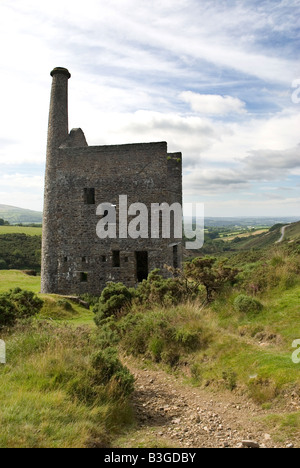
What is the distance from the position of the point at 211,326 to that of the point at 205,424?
3.44 metres

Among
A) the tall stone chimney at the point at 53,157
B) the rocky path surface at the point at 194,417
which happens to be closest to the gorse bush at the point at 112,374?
the rocky path surface at the point at 194,417

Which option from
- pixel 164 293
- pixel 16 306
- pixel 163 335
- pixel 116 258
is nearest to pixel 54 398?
pixel 163 335

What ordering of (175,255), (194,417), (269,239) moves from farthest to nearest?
1. (269,239)
2. (175,255)
3. (194,417)

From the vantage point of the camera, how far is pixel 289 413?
214 inches

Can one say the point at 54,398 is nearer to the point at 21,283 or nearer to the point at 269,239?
the point at 21,283

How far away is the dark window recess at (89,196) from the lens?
18839 millimetres

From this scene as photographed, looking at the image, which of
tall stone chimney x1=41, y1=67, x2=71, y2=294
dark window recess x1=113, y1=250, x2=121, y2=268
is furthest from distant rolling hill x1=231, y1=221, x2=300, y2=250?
tall stone chimney x1=41, y1=67, x2=71, y2=294

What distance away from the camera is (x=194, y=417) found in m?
5.83

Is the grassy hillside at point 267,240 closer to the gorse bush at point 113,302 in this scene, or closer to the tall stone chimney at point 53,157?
the tall stone chimney at point 53,157

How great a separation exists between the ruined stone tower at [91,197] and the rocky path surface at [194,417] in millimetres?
10720

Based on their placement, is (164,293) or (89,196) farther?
(89,196)

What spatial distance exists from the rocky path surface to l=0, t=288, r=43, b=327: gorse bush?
4084 millimetres

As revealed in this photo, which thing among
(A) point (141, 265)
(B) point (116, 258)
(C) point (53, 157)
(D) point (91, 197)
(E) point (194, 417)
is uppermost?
(C) point (53, 157)

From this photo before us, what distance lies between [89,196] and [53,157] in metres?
2.87
